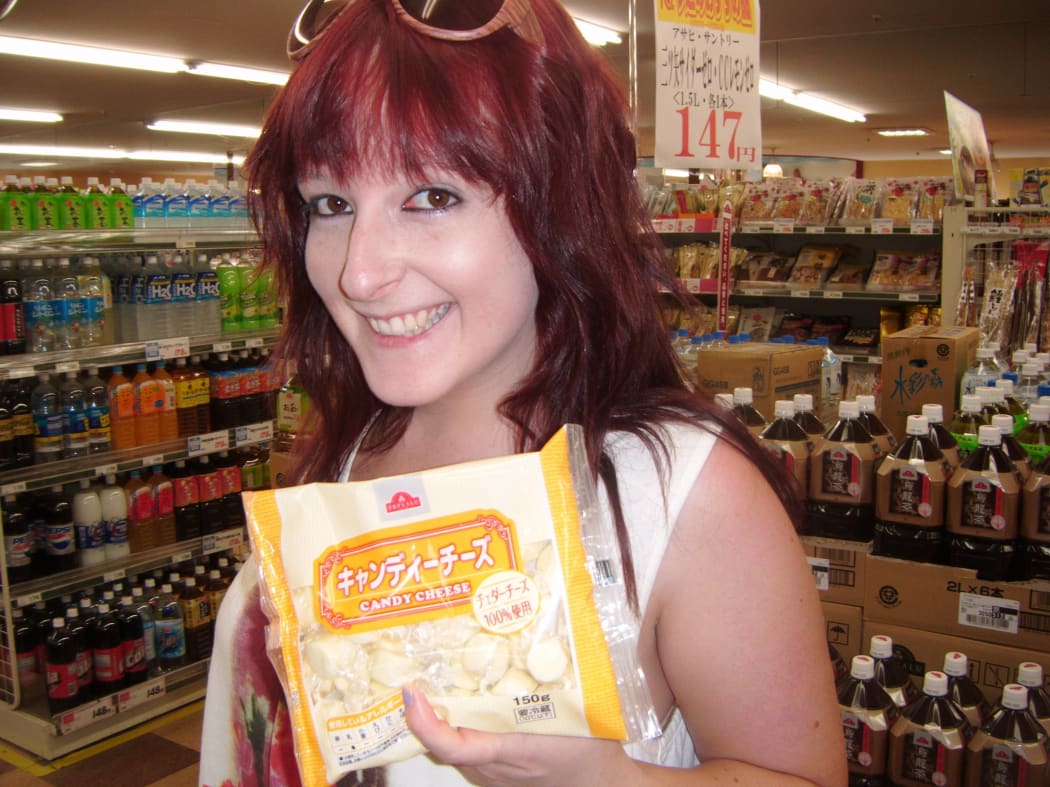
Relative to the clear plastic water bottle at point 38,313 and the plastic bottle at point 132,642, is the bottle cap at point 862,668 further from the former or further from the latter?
the clear plastic water bottle at point 38,313

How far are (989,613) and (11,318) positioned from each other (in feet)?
10.5

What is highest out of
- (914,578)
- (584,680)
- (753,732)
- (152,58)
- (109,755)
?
(152,58)

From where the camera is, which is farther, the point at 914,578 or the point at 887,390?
the point at 887,390

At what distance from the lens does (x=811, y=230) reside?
476 cm

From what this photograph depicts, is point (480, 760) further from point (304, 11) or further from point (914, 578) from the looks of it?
point (914, 578)

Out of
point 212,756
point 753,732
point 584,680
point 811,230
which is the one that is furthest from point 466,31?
point 811,230

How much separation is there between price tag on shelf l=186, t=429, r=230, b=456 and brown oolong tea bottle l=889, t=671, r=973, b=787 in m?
2.94

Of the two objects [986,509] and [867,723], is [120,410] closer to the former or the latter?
[867,723]

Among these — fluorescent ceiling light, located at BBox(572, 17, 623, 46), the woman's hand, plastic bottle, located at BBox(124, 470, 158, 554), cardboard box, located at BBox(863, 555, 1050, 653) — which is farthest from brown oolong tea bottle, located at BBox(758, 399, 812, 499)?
fluorescent ceiling light, located at BBox(572, 17, 623, 46)

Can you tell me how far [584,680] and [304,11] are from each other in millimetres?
731

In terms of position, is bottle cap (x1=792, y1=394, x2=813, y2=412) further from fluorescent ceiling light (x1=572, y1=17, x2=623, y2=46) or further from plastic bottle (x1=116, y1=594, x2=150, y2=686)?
fluorescent ceiling light (x1=572, y1=17, x2=623, y2=46)

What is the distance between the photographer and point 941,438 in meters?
2.17

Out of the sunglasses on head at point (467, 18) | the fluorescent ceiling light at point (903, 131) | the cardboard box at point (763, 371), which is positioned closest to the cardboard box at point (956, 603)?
the cardboard box at point (763, 371)

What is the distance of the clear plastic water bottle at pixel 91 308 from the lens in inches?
140
